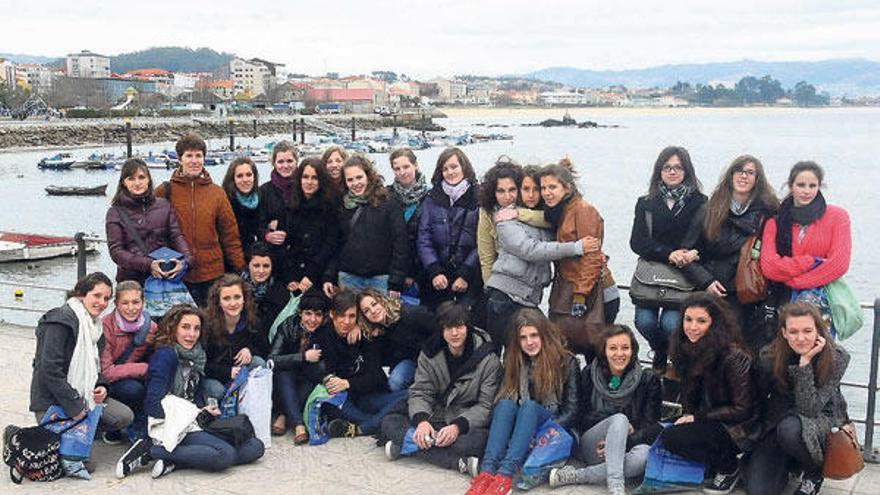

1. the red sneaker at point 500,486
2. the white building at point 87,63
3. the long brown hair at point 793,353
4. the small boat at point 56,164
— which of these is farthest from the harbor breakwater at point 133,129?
the white building at point 87,63

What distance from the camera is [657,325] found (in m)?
5.68

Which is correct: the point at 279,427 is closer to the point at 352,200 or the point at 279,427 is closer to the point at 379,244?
the point at 379,244

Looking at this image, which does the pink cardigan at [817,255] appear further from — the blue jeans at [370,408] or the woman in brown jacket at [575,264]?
the blue jeans at [370,408]

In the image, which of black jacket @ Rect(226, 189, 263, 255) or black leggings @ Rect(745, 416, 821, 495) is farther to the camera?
black jacket @ Rect(226, 189, 263, 255)

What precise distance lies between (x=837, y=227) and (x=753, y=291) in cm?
59

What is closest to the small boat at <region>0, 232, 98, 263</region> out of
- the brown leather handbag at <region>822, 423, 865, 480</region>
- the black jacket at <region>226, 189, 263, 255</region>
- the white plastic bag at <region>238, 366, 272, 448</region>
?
the black jacket at <region>226, 189, 263, 255</region>

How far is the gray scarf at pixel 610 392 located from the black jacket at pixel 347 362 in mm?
1435

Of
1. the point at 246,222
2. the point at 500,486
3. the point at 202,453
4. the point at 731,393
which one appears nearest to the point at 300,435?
the point at 202,453

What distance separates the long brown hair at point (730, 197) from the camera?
5.41 meters

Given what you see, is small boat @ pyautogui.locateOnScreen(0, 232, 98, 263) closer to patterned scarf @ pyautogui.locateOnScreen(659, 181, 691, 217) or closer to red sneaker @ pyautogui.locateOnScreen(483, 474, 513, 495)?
patterned scarf @ pyautogui.locateOnScreen(659, 181, 691, 217)

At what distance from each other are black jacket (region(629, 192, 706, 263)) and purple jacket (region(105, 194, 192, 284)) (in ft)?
9.82

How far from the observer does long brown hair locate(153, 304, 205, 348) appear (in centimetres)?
550

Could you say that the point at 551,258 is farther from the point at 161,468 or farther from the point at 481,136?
the point at 481,136

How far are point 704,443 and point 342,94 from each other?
15720 cm
